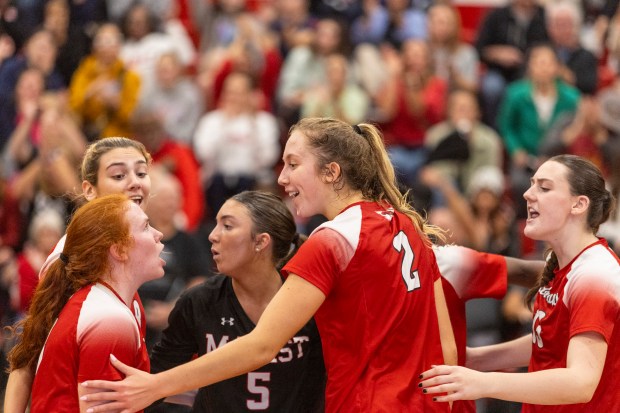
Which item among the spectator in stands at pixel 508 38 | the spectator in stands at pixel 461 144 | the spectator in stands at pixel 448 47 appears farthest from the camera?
the spectator in stands at pixel 508 38

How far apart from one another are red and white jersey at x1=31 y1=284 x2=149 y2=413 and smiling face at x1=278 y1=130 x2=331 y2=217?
87 cm

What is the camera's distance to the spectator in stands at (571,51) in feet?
38.9

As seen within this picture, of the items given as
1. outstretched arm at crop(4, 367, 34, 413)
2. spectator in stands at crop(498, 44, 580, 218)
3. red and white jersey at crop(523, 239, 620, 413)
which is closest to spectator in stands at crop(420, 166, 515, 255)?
spectator in stands at crop(498, 44, 580, 218)

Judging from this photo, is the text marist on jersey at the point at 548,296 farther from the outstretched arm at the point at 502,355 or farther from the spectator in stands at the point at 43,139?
the spectator in stands at the point at 43,139


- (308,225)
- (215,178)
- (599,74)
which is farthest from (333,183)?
(599,74)

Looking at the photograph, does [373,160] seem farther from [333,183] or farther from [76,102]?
[76,102]

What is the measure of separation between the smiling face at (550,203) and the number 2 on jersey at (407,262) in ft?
2.27

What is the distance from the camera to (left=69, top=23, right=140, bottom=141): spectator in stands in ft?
36.7

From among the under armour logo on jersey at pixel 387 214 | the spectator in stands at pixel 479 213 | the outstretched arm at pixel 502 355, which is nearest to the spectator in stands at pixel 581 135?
the spectator in stands at pixel 479 213

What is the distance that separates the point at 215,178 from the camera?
10867 mm

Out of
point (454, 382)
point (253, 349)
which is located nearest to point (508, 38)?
point (454, 382)

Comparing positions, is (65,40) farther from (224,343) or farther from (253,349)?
(253,349)

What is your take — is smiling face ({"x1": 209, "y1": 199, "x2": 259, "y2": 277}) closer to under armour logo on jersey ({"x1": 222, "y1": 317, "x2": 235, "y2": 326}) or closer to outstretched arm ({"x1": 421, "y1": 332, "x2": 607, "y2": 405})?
under armour logo on jersey ({"x1": 222, "y1": 317, "x2": 235, "y2": 326})

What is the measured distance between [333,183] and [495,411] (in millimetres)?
3971
